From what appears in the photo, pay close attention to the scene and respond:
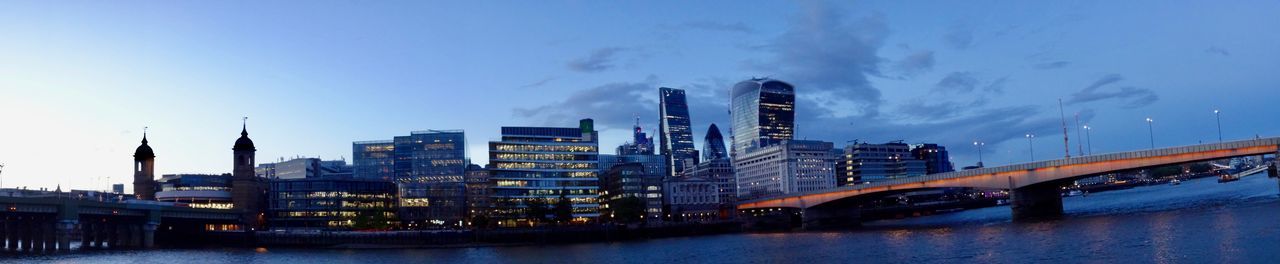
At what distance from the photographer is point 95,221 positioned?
150 m

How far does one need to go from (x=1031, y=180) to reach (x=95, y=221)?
143289 mm

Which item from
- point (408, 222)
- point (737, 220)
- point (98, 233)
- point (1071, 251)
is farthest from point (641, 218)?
point (1071, 251)

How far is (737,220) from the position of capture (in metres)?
168

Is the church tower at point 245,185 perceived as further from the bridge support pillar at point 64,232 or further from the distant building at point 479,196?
the bridge support pillar at point 64,232

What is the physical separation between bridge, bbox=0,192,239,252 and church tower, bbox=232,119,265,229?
332 cm

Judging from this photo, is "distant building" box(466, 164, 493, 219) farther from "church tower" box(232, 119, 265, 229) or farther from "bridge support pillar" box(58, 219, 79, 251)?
"bridge support pillar" box(58, 219, 79, 251)

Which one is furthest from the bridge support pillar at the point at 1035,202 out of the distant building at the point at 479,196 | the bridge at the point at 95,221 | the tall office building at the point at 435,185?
the bridge at the point at 95,221

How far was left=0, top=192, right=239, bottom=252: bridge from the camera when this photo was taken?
127 meters

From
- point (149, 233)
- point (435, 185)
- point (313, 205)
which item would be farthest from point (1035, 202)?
point (149, 233)

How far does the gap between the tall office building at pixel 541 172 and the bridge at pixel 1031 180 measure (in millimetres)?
39991

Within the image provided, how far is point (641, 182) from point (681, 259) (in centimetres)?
10657

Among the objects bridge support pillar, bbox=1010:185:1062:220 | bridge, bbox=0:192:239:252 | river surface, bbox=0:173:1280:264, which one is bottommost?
river surface, bbox=0:173:1280:264

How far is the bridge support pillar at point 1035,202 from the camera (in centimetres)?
13346

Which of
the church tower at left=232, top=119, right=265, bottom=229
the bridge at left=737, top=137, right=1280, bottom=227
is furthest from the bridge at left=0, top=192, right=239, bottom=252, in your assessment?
the bridge at left=737, top=137, right=1280, bottom=227
